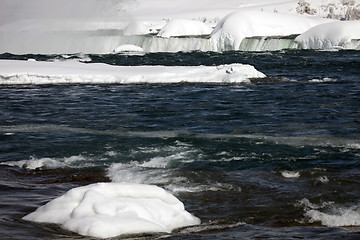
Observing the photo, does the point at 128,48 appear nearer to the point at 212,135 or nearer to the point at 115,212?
the point at 212,135

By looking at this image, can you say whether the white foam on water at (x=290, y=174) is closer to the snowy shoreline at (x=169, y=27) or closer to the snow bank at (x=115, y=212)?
the snow bank at (x=115, y=212)

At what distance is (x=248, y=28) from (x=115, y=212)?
4037 centimetres

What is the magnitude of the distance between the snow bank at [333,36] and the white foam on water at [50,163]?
32.8 metres

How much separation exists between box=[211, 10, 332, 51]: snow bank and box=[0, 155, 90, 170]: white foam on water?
35.0m

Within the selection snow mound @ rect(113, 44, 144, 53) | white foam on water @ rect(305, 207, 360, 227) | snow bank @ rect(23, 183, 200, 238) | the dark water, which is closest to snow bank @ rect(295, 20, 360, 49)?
snow mound @ rect(113, 44, 144, 53)

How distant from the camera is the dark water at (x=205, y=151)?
27.7 feet

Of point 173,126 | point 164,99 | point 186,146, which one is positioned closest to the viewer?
point 186,146

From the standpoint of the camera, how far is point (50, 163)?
12188 millimetres

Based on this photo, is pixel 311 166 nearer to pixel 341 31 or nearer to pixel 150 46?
pixel 341 31

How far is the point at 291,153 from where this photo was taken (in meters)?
12.7

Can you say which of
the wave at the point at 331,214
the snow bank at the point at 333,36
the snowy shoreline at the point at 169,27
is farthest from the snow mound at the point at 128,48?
the wave at the point at 331,214

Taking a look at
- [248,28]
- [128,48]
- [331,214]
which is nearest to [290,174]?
[331,214]

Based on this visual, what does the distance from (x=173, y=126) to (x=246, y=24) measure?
3143 cm

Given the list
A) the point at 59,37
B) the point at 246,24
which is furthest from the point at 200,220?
the point at 59,37
